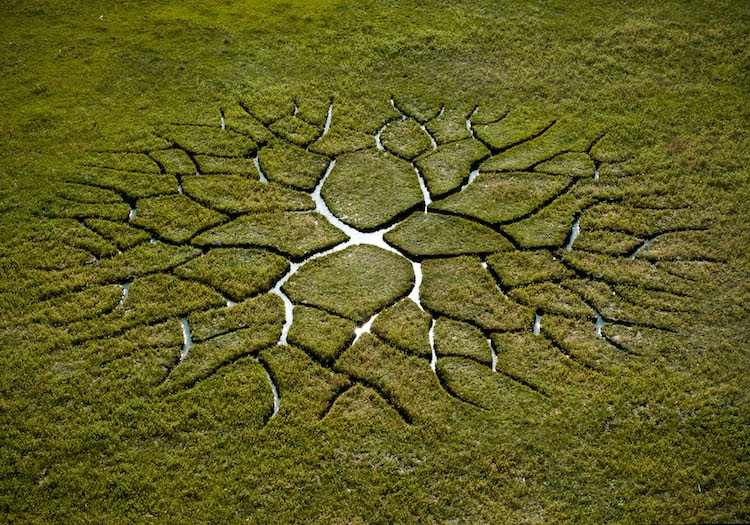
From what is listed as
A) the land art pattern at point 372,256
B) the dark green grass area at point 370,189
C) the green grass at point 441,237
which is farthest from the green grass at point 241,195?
the green grass at point 441,237

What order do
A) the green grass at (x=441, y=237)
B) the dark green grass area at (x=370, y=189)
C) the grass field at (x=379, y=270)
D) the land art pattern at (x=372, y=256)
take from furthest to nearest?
1. the dark green grass area at (x=370, y=189)
2. the green grass at (x=441, y=237)
3. the land art pattern at (x=372, y=256)
4. the grass field at (x=379, y=270)

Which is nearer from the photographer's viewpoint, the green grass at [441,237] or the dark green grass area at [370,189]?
the green grass at [441,237]

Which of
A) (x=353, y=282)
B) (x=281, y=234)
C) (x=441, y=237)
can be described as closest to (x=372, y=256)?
(x=353, y=282)

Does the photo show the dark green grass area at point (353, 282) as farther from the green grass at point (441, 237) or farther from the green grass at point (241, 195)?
the green grass at point (241, 195)

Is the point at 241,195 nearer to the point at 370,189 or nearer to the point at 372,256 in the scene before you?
the point at 370,189

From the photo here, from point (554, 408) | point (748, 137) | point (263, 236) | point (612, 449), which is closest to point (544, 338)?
point (554, 408)

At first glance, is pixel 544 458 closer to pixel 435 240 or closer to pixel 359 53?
pixel 435 240

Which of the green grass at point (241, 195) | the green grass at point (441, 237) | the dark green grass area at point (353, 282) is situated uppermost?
the green grass at point (441, 237)

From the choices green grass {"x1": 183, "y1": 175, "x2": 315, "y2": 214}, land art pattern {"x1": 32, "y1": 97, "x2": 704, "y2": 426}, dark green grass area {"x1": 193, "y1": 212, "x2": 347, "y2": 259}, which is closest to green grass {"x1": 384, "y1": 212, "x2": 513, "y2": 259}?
land art pattern {"x1": 32, "y1": 97, "x2": 704, "y2": 426}
